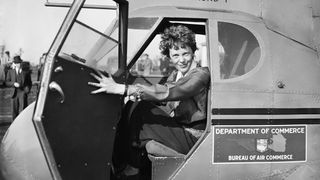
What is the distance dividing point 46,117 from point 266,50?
1.92 metres

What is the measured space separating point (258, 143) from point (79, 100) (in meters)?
1.55

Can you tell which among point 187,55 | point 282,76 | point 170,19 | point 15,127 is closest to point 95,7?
point 170,19

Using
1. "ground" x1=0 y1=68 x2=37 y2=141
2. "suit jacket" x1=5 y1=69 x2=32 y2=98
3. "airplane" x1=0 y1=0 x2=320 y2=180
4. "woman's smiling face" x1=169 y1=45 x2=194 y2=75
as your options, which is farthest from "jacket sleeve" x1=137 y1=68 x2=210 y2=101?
"suit jacket" x1=5 y1=69 x2=32 y2=98

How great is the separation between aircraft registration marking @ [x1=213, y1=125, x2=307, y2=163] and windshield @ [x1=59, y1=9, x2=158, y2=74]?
104 cm

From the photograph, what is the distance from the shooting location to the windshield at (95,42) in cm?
306

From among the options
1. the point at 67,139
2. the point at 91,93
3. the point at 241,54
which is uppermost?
the point at 241,54

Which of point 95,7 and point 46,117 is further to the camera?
point 95,7

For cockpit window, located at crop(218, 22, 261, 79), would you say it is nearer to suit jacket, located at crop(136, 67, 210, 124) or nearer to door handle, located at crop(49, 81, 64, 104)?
suit jacket, located at crop(136, 67, 210, 124)

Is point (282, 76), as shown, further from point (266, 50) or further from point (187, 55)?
point (187, 55)

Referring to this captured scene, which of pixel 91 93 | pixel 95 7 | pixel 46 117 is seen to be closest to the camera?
pixel 46 117

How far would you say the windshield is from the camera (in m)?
3.06

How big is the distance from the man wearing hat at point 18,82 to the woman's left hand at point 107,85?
311 inches

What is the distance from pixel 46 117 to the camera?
2.87 meters

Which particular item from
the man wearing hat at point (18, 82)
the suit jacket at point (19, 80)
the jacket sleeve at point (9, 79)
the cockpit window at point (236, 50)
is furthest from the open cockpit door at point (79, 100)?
the jacket sleeve at point (9, 79)
